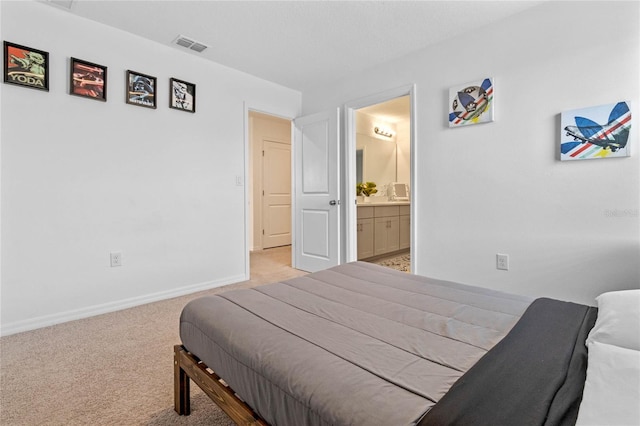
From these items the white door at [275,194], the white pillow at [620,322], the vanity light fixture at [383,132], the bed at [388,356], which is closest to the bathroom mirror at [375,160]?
the vanity light fixture at [383,132]

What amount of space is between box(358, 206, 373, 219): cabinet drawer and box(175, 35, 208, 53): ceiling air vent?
259 centimetres

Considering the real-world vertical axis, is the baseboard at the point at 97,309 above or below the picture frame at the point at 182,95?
below

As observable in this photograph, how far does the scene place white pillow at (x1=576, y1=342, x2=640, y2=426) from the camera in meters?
0.50

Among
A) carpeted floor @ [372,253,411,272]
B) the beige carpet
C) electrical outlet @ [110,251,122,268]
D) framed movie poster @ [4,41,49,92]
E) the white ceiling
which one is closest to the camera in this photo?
the beige carpet

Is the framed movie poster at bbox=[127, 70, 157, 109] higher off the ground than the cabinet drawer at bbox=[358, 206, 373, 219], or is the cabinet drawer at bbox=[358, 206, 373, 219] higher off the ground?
the framed movie poster at bbox=[127, 70, 157, 109]

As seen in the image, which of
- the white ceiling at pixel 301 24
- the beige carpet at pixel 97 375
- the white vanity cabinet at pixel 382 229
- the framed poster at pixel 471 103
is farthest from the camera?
the white vanity cabinet at pixel 382 229

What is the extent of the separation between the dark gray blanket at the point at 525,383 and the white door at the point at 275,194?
5.14 metres

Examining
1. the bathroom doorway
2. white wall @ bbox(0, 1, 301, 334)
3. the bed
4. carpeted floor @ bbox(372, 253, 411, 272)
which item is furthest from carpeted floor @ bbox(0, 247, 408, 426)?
carpeted floor @ bbox(372, 253, 411, 272)

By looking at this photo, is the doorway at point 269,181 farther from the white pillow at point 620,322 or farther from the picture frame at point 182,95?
the white pillow at point 620,322

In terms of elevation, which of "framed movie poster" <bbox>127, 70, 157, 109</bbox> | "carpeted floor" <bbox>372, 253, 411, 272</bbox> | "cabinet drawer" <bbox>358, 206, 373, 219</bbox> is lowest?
"carpeted floor" <bbox>372, 253, 411, 272</bbox>

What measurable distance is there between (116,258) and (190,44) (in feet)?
6.74

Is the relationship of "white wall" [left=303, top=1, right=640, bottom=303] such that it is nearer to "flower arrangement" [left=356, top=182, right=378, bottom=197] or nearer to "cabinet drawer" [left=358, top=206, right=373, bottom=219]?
"cabinet drawer" [left=358, top=206, right=373, bottom=219]

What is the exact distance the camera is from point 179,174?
310cm

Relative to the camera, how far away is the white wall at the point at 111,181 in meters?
2.29
